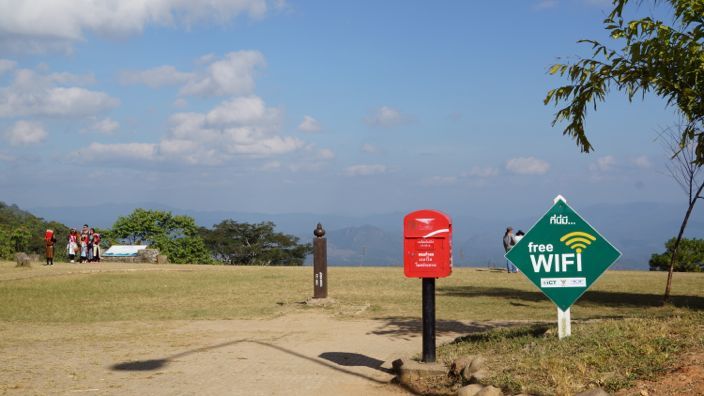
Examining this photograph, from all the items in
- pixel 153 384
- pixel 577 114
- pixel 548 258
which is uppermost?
pixel 577 114

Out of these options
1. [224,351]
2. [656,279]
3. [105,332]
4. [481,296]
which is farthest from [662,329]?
[656,279]

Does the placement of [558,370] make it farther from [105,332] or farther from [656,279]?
[656,279]

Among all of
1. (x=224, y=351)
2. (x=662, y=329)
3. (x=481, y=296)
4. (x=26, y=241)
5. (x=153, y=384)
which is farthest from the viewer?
(x=26, y=241)

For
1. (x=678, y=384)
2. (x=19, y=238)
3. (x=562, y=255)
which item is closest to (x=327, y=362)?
(x=562, y=255)

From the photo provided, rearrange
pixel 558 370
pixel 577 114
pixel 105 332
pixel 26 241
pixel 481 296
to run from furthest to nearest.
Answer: pixel 26 241 → pixel 481 296 → pixel 105 332 → pixel 577 114 → pixel 558 370

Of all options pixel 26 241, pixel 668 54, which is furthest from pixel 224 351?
pixel 26 241

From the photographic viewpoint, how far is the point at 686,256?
31.9 meters

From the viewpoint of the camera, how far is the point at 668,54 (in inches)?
436

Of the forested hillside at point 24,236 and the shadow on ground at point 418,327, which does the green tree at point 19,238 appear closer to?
the forested hillside at point 24,236

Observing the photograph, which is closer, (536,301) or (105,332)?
(105,332)

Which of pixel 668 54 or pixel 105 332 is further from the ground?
pixel 668 54

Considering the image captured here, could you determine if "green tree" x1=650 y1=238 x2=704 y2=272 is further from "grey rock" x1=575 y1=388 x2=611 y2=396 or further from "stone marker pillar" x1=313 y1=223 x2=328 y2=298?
"grey rock" x1=575 y1=388 x2=611 y2=396

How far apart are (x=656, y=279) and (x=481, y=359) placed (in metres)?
19.9

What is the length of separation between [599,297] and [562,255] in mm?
10731
